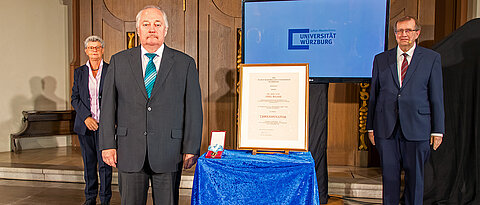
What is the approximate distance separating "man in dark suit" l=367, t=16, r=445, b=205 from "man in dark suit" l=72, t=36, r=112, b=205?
2325 mm

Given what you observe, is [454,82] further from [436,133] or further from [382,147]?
[382,147]

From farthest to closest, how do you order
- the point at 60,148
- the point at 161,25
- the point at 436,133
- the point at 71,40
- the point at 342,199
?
the point at 71,40 → the point at 60,148 → the point at 342,199 → the point at 436,133 → the point at 161,25

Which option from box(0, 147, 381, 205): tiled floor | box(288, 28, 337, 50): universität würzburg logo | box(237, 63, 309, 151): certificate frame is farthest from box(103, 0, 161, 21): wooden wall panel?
box(237, 63, 309, 151): certificate frame

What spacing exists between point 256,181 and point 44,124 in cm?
475

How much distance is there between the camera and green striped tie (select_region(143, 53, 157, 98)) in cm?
194

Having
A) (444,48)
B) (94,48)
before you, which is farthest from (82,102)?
(444,48)

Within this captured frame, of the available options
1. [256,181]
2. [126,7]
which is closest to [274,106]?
[256,181]

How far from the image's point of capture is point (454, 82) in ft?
10.5

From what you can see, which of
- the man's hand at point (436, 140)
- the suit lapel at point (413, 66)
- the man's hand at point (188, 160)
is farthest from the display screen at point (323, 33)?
the man's hand at point (188, 160)

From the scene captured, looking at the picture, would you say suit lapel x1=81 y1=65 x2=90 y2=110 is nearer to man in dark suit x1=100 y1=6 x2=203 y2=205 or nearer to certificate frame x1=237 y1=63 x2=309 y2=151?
man in dark suit x1=100 y1=6 x2=203 y2=205

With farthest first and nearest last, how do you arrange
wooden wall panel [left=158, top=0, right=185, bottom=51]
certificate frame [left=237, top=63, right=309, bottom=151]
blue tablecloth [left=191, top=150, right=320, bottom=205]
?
1. wooden wall panel [left=158, top=0, right=185, bottom=51]
2. certificate frame [left=237, top=63, right=309, bottom=151]
3. blue tablecloth [left=191, top=150, right=320, bottom=205]

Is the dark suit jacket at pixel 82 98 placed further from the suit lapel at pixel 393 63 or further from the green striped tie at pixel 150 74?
the suit lapel at pixel 393 63

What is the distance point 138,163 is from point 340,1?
6.91ft

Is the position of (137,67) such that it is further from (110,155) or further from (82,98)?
(82,98)
